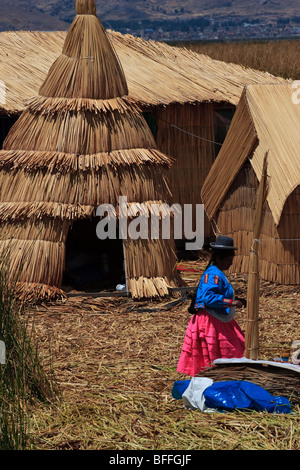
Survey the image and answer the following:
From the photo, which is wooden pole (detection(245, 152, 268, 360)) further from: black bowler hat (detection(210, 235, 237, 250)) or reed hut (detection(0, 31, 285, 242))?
reed hut (detection(0, 31, 285, 242))

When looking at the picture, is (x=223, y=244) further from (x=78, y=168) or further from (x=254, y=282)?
(x=78, y=168)

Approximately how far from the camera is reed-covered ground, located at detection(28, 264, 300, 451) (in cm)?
571

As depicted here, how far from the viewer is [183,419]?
6086 mm

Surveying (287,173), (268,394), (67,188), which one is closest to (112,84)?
(67,188)

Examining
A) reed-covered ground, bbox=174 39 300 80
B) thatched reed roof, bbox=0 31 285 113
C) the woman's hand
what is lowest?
the woman's hand

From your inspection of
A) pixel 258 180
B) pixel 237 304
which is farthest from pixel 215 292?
pixel 258 180

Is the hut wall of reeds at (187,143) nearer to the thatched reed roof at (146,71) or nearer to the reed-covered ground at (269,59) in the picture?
the thatched reed roof at (146,71)

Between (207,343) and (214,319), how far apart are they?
20 centimetres

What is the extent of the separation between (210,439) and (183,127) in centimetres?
819

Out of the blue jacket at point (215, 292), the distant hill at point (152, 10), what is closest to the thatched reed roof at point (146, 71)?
the blue jacket at point (215, 292)

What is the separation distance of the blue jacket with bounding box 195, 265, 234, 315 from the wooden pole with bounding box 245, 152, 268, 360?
21cm

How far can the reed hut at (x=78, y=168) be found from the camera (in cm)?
958

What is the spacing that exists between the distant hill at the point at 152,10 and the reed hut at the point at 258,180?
11587cm

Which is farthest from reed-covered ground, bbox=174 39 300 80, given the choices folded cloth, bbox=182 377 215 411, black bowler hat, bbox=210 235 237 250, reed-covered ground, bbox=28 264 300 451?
folded cloth, bbox=182 377 215 411
